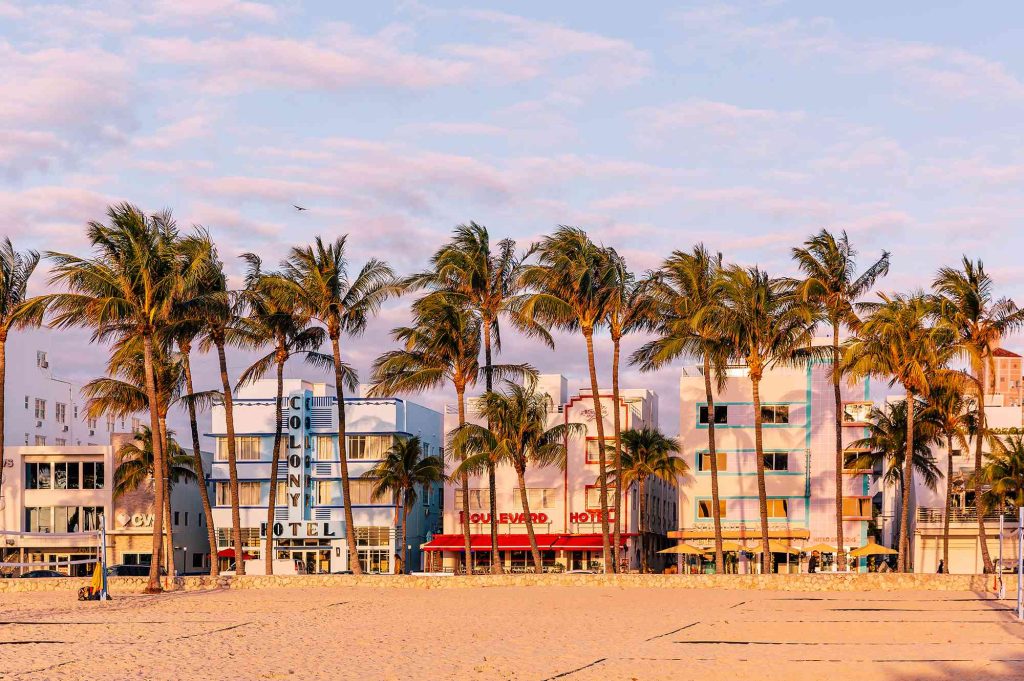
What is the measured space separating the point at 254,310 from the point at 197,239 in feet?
28.5

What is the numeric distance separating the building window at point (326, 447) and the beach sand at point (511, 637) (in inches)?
1667

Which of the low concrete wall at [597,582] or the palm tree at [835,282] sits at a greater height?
the palm tree at [835,282]

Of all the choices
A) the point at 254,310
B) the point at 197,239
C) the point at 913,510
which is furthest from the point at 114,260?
the point at 913,510

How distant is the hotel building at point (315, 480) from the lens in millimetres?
84188

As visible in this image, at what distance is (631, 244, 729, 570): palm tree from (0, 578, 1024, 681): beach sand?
13587 mm

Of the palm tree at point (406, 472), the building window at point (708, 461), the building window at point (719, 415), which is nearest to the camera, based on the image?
the building window at point (708, 461)

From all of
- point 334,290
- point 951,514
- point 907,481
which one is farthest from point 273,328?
point 951,514

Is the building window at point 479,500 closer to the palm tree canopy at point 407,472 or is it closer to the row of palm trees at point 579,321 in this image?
the palm tree canopy at point 407,472

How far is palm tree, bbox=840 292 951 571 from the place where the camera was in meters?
53.2

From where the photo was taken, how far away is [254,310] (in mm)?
55250

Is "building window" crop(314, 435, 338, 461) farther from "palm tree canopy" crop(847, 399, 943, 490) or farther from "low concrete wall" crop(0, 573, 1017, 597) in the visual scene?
"low concrete wall" crop(0, 573, 1017, 597)

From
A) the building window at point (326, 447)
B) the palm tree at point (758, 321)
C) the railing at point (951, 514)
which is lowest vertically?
the railing at point (951, 514)

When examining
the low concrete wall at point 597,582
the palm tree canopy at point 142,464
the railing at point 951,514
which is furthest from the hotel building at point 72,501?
the railing at point 951,514

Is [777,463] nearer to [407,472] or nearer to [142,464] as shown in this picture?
[407,472]
